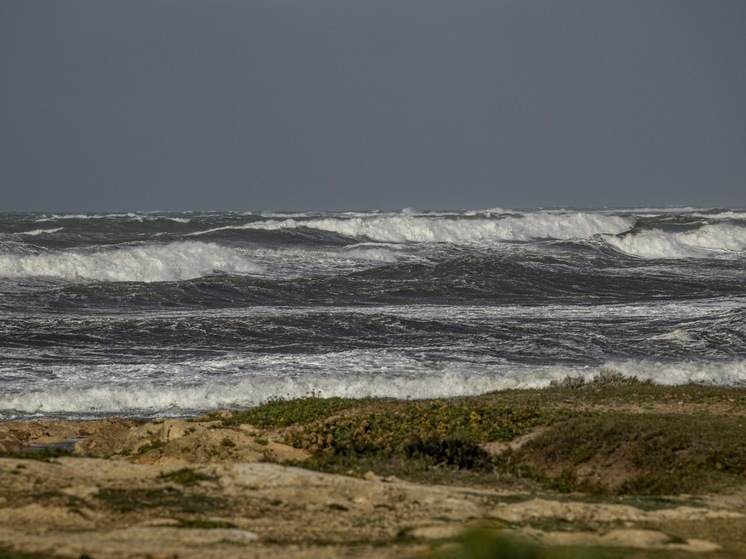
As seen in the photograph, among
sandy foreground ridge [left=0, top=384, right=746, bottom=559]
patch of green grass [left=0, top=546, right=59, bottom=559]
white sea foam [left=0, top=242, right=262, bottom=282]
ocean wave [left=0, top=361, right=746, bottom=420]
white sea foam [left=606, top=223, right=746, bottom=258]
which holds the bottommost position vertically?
ocean wave [left=0, top=361, right=746, bottom=420]

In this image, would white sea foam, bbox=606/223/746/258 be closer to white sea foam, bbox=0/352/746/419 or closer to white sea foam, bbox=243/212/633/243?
Result: white sea foam, bbox=243/212/633/243

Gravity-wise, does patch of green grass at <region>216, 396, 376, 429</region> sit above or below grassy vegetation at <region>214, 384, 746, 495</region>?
below

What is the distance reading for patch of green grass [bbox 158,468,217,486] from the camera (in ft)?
32.5

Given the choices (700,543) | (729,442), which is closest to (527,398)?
(729,442)

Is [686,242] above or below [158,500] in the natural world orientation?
above

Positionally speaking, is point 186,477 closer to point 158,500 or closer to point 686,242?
point 158,500

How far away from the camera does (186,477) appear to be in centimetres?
998

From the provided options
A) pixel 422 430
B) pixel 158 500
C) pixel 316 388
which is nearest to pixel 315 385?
pixel 316 388

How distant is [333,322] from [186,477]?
1986 cm

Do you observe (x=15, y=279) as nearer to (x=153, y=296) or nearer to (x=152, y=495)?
(x=153, y=296)

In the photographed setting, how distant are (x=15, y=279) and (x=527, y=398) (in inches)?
1275

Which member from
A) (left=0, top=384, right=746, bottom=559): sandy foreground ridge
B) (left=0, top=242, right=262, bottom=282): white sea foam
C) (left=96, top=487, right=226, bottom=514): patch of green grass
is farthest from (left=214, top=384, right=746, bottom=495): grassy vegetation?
(left=0, top=242, right=262, bottom=282): white sea foam

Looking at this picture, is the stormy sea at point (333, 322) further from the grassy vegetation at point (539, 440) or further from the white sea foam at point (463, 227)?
the white sea foam at point (463, 227)

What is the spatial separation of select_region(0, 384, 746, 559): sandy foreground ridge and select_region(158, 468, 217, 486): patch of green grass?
0.07 feet
